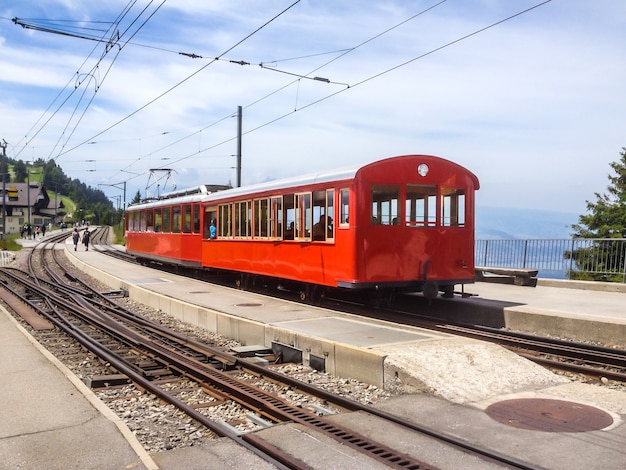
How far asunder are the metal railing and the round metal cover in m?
11.0

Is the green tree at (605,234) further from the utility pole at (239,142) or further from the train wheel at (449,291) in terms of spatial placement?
the utility pole at (239,142)

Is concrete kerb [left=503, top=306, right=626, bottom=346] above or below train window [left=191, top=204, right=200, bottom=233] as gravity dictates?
below

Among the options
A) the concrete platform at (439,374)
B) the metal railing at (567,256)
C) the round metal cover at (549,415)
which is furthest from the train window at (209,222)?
the round metal cover at (549,415)

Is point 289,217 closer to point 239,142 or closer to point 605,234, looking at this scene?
point 239,142

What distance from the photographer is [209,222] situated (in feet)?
62.6

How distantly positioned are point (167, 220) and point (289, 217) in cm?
1121

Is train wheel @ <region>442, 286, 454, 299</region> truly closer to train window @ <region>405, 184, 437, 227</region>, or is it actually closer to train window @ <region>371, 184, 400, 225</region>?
train window @ <region>405, 184, 437, 227</region>

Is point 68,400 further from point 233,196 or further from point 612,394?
point 233,196

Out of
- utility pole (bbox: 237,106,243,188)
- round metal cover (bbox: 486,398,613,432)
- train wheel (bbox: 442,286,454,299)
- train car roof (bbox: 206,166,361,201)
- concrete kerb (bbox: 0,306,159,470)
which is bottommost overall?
concrete kerb (bbox: 0,306,159,470)

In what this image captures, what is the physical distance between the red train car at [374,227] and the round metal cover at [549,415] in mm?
5355

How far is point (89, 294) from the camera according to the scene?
63.0 ft

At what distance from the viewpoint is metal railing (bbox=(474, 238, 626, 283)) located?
1595 cm

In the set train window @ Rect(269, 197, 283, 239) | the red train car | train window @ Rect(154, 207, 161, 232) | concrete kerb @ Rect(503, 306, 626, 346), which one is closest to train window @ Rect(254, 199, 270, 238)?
the red train car

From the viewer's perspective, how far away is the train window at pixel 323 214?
39.2ft
